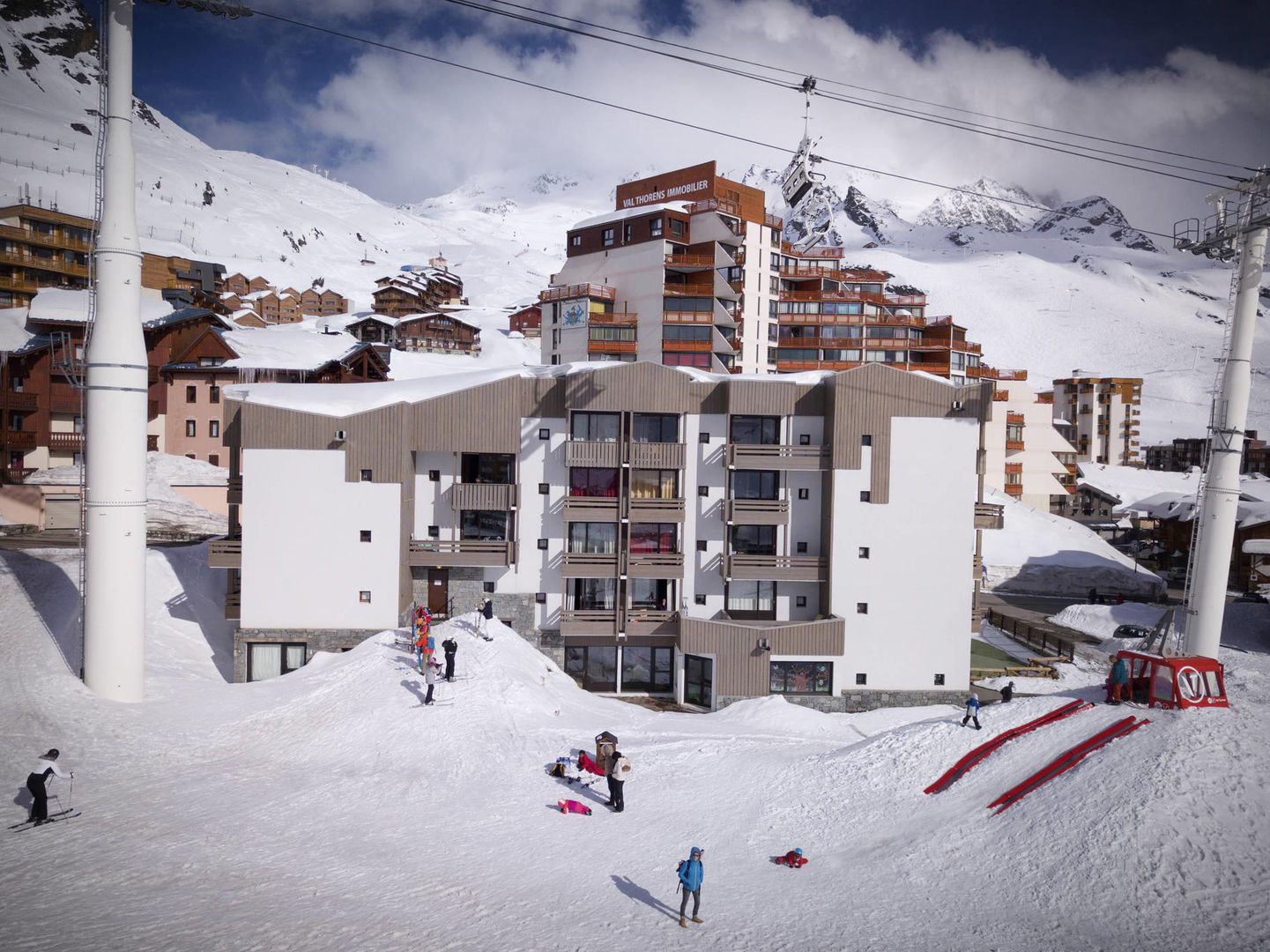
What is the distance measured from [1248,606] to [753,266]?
41883 millimetres

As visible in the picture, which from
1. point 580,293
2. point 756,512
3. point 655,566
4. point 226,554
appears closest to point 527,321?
point 580,293

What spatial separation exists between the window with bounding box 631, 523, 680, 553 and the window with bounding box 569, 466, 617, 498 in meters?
2.04

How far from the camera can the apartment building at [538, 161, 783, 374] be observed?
2317 inches

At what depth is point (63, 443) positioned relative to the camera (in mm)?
54344

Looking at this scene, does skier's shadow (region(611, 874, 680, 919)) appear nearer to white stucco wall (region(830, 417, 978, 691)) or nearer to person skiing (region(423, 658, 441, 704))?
person skiing (region(423, 658, 441, 704))

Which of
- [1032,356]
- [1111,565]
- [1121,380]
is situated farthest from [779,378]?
[1032,356]

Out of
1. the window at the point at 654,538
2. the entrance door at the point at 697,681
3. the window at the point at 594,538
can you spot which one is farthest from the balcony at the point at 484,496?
the entrance door at the point at 697,681

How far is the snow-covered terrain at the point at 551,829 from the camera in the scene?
45.9 ft

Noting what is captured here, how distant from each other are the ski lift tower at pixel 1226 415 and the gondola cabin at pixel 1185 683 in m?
9.56

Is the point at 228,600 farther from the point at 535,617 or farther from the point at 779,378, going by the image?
the point at 779,378

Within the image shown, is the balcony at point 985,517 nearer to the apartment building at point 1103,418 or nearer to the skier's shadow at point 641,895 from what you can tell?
the skier's shadow at point 641,895

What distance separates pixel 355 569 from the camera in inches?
1249

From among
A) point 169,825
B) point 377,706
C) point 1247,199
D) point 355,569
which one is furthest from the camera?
point 355,569

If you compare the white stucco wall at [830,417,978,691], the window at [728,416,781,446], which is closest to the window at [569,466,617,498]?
the window at [728,416,781,446]
